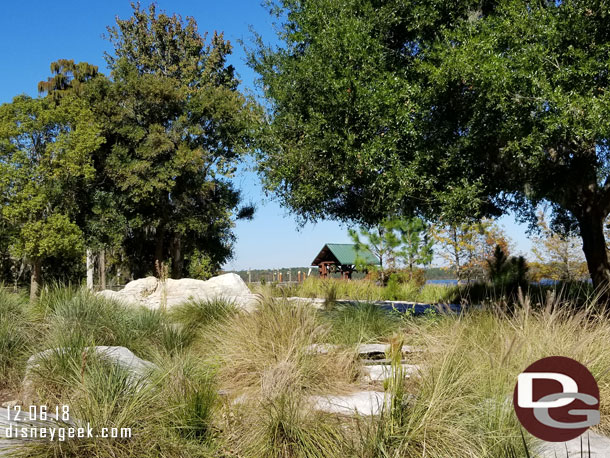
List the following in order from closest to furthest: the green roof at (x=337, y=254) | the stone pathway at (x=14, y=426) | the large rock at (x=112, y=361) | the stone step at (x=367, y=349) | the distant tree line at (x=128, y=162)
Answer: the stone pathway at (x=14, y=426) < the large rock at (x=112, y=361) < the stone step at (x=367, y=349) < the distant tree line at (x=128, y=162) < the green roof at (x=337, y=254)

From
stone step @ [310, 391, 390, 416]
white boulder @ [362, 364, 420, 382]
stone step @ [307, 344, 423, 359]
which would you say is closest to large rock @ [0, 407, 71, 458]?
stone step @ [310, 391, 390, 416]

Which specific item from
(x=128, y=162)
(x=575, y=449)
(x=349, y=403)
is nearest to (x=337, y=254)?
(x=128, y=162)

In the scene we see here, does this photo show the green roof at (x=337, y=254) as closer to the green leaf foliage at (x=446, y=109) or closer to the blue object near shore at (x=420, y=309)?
the blue object near shore at (x=420, y=309)

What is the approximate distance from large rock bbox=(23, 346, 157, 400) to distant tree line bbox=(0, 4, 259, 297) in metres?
16.1

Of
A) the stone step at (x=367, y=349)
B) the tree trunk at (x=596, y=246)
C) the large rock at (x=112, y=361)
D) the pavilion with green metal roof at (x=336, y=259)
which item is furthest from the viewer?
the pavilion with green metal roof at (x=336, y=259)

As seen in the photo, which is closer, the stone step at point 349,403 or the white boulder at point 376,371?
the stone step at point 349,403

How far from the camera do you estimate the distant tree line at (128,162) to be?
22.2 m

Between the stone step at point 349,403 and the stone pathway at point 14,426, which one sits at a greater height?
the stone pathway at point 14,426

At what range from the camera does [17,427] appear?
364 centimetres

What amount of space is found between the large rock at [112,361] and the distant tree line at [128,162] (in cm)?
1612

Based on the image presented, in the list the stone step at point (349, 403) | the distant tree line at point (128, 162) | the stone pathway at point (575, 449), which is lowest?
the stone pathway at point (575, 449)

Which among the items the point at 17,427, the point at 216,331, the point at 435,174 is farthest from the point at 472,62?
the point at 17,427

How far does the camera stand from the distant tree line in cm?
2223

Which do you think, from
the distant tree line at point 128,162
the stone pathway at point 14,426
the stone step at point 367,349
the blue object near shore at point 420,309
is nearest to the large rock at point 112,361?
the stone pathway at point 14,426
